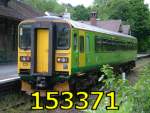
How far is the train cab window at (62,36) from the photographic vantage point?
46.2 ft

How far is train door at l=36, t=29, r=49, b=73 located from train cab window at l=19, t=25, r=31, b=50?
445mm

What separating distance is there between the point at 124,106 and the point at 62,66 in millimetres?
8539

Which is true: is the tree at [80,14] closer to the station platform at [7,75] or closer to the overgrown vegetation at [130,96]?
the station platform at [7,75]

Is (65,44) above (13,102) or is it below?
above

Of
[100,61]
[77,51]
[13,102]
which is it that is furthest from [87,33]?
[13,102]

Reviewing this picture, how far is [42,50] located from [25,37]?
90cm

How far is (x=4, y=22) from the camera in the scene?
28.8 meters

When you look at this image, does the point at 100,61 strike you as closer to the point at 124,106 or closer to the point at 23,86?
the point at 23,86

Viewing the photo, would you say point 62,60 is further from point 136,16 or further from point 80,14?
point 80,14

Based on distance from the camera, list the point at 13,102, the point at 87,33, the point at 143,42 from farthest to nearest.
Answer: the point at 143,42
the point at 87,33
the point at 13,102

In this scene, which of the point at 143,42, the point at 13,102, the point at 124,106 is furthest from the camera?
the point at 143,42

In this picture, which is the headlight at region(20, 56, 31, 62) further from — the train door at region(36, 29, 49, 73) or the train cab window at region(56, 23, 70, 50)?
the train cab window at region(56, 23, 70, 50)

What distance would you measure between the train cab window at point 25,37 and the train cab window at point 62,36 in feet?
3.31

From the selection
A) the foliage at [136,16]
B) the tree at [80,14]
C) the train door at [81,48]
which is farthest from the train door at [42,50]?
the tree at [80,14]
